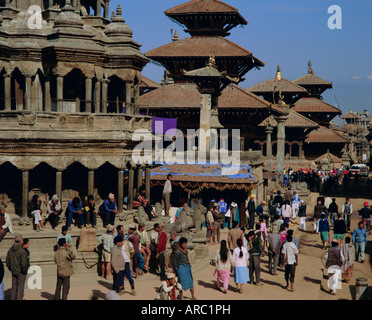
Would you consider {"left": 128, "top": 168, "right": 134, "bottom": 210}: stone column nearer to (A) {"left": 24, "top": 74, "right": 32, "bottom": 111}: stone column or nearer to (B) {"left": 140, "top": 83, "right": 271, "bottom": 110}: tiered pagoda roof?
(A) {"left": 24, "top": 74, "right": 32, "bottom": 111}: stone column

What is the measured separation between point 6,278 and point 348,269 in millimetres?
10149

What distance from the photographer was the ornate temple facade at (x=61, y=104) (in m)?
21.4

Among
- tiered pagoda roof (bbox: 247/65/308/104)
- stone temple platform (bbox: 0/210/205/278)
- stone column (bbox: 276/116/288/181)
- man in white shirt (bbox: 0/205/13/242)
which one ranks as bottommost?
stone temple platform (bbox: 0/210/205/278)

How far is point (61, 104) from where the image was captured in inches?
916

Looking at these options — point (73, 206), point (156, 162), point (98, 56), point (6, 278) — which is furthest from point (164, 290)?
point (156, 162)

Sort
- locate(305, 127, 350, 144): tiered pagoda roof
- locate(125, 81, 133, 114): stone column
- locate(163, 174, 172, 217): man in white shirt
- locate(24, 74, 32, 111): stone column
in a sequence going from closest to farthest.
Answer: locate(24, 74, 32, 111): stone column
locate(163, 174, 172, 217): man in white shirt
locate(125, 81, 133, 114): stone column
locate(305, 127, 350, 144): tiered pagoda roof

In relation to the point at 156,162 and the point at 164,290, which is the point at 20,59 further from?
the point at 164,290

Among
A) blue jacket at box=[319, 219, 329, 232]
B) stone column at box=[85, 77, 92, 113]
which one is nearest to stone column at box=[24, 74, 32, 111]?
stone column at box=[85, 77, 92, 113]

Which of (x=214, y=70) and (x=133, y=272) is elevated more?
(x=214, y=70)

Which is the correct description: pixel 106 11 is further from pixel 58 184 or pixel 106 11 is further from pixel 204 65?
pixel 204 65

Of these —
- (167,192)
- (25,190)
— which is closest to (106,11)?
(167,192)

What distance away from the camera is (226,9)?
44188 millimetres

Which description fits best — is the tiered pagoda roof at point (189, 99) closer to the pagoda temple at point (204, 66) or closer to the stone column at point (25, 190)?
the pagoda temple at point (204, 66)

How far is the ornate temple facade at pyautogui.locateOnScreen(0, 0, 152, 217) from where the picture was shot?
842 inches
